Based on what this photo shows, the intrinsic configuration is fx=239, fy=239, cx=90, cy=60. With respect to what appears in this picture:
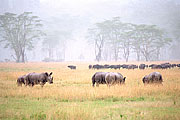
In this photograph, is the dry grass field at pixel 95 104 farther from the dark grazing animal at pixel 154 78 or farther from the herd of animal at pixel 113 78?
the dark grazing animal at pixel 154 78

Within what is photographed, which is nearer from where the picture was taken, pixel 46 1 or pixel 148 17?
pixel 148 17

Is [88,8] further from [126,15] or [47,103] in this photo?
[47,103]

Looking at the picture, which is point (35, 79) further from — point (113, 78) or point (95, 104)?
point (95, 104)

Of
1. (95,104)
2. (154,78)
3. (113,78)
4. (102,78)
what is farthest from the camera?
(154,78)

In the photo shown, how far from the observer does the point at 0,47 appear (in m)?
120

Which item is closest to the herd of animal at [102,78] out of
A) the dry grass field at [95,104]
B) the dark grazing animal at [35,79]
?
the dark grazing animal at [35,79]

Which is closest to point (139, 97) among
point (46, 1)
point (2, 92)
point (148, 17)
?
point (2, 92)

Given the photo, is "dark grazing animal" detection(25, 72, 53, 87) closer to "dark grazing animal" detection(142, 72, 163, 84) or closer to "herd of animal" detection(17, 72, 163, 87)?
"herd of animal" detection(17, 72, 163, 87)

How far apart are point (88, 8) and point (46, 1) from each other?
29.7 m

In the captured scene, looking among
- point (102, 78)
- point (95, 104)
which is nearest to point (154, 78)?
point (102, 78)

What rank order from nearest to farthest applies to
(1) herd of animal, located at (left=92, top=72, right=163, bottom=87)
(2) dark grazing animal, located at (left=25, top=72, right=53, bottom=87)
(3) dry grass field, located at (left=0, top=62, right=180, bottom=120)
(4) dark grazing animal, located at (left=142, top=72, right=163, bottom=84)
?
(3) dry grass field, located at (left=0, top=62, right=180, bottom=120), (1) herd of animal, located at (left=92, top=72, right=163, bottom=87), (4) dark grazing animal, located at (left=142, top=72, right=163, bottom=84), (2) dark grazing animal, located at (left=25, top=72, right=53, bottom=87)

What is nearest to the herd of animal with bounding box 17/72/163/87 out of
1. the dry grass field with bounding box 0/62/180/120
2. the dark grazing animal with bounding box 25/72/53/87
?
the dark grazing animal with bounding box 25/72/53/87

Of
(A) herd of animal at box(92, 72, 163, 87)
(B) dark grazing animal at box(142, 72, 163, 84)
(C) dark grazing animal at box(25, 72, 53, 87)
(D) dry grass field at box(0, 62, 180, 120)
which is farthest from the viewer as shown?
(C) dark grazing animal at box(25, 72, 53, 87)

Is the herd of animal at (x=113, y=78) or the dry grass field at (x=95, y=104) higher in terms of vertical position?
the herd of animal at (x=113, y=78)
